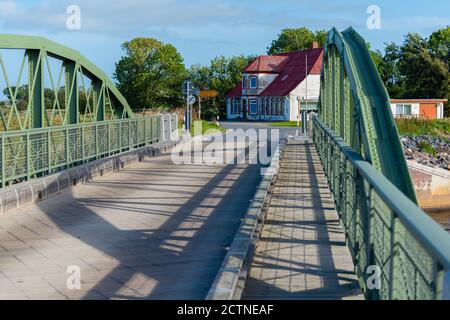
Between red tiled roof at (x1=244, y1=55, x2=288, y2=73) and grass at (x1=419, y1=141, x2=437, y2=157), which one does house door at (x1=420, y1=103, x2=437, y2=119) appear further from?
red tiled roof at (x1=244, y1=55, x2=288, y2=73)

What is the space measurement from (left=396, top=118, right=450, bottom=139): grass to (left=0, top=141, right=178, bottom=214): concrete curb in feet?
138

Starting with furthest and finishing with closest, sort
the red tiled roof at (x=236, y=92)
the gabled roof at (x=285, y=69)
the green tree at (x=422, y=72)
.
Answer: the red tiled roof at (x=236, y=92) → the gabled roof at (x=285, y=69) → the green tree at (x=422, y=72)

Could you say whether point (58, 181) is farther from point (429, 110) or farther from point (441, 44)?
point (441, 44)

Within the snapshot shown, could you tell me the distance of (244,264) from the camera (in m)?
8.52

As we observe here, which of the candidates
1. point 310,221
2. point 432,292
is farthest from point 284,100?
point 432,292

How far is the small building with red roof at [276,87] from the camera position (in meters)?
83.8

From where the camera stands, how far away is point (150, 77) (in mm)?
76062

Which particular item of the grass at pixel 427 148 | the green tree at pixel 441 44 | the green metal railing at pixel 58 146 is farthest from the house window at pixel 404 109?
the green metal railing at pixel 58 146

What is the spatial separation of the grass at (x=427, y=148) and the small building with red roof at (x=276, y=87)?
2397 cm

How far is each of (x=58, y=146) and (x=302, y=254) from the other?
10.8 metres

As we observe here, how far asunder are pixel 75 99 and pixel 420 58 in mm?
63609

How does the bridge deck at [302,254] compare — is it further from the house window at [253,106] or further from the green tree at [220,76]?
the green tree at [220,76]

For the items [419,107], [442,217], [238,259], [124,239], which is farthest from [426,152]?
[238,259]

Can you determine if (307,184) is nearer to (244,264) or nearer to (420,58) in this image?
(244,264)
